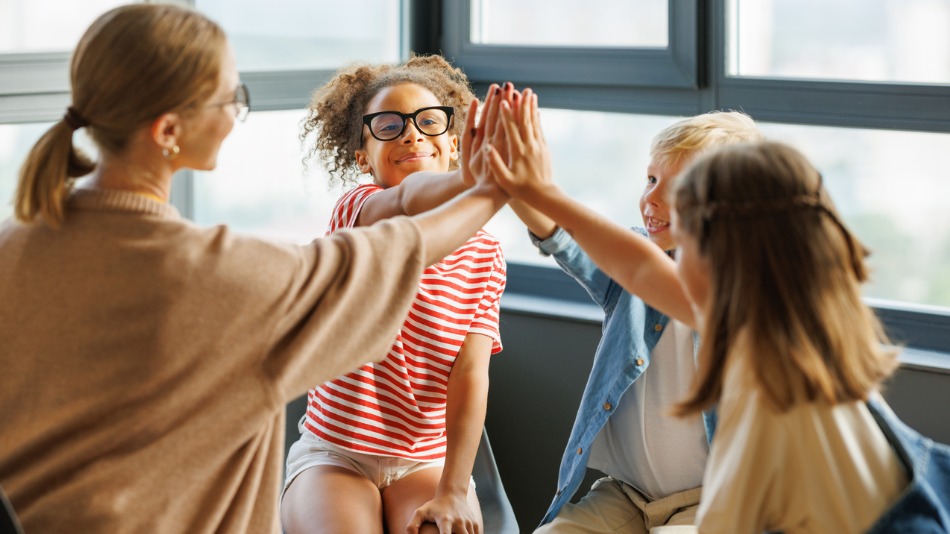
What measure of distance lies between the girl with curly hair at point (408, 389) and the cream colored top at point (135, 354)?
59 centimetres

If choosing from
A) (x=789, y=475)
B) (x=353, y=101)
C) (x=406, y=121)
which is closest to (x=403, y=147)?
(x=406, y=121)

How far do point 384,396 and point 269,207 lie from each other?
1.07 meters

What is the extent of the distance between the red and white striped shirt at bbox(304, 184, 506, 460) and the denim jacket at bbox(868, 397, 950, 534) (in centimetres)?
89

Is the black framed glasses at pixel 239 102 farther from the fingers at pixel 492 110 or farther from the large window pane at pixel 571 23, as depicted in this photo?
the large window pane at pixel 571 23

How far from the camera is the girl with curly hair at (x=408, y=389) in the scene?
6.45 ft

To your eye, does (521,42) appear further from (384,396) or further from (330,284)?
(330,284)

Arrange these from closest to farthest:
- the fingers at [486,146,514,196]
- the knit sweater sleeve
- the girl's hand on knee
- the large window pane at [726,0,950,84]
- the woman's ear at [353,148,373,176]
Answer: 1. the knit sweater sleeve
2. the fingers at [486,146,514,196]
3. the girl's hand on knee
4. the woman's ear at [353,148,373,176]
5. the large window pane at [726,0,950,84]

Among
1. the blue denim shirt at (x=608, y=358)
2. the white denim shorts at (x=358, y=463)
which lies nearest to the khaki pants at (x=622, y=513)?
the blue denim shirt at (x=608, y=358)

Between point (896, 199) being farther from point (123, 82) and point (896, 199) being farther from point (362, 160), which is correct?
point (123, 82)

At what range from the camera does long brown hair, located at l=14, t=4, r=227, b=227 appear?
4.32 ft

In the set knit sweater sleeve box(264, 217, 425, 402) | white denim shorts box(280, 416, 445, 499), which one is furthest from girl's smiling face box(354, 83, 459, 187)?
knit sweater sleeve box(264, 217, 425, 402)

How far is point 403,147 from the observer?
6.82 feet

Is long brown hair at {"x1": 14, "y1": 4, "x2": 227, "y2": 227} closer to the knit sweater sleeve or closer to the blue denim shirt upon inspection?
the knit sweater sleeve

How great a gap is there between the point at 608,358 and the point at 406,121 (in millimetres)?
592
